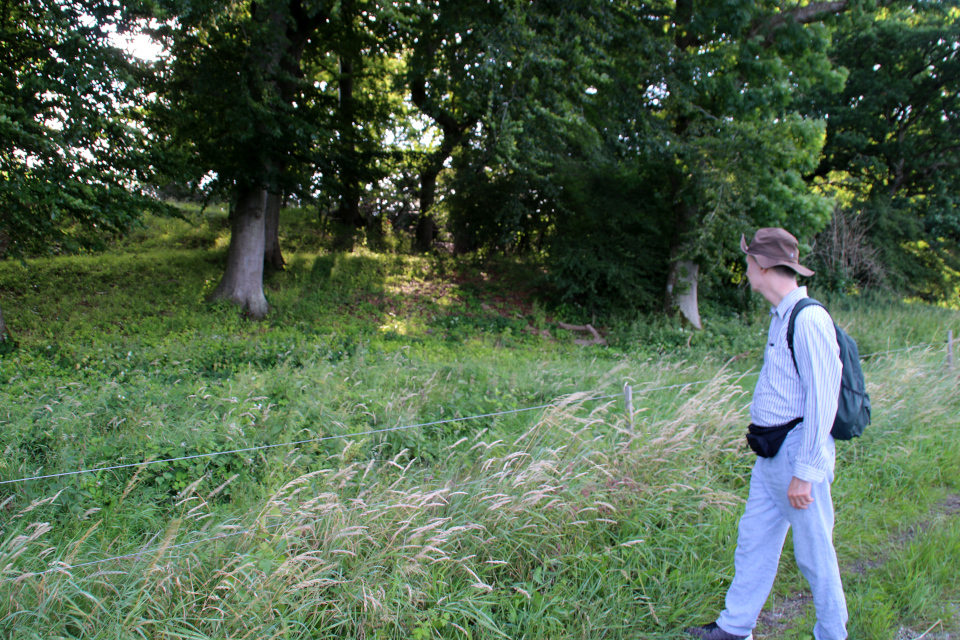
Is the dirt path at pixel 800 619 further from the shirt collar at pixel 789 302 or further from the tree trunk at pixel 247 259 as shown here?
the tree trunk at pixel 247 259

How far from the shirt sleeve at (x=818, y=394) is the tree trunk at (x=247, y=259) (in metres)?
11.5

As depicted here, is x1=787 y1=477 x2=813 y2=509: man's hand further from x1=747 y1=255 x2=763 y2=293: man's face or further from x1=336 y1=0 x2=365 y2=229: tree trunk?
x1=336 y1=0 x2=365 y2=229: tree trunk

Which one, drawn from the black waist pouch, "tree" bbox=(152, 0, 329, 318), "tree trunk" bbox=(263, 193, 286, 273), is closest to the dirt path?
the black waist pouch

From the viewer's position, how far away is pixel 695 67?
1162 centimetres

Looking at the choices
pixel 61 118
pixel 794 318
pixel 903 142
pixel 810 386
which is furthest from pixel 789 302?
pixel 903 142

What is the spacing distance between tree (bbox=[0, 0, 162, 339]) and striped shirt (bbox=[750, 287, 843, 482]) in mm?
9219

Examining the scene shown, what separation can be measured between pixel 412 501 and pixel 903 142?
72.3ft

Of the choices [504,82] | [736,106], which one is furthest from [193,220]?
[736,106]

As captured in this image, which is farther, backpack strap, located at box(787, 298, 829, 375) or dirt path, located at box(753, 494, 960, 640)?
dirt path, located at box(753, 494, 960, 640)

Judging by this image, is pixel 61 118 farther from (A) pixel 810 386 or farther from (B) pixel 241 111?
(A) pixel 810 386

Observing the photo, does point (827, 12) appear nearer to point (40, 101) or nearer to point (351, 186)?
point (351, 186)

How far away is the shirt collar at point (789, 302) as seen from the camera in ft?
9.62

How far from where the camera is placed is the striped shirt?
269cm

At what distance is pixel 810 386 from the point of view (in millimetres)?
2723
